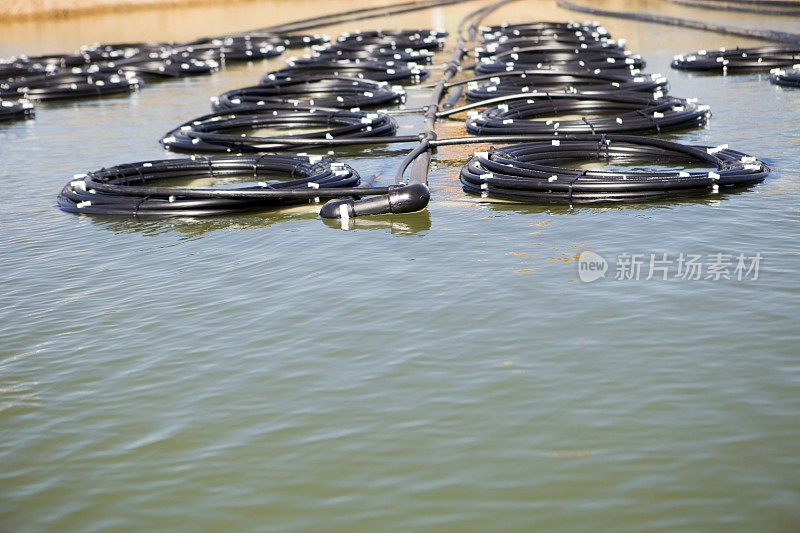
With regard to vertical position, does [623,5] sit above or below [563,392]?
above

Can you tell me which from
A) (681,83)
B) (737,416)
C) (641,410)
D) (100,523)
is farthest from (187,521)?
(681,83)

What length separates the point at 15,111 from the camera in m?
19.4

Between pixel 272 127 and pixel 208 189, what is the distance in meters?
6.70

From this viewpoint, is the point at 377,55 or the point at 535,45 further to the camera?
the point at 377,55

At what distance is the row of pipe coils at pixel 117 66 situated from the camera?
73.7 feet

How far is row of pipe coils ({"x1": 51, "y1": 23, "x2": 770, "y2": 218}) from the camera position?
1023 centimetres

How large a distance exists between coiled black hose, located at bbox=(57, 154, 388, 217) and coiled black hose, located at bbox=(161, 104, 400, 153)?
855mm

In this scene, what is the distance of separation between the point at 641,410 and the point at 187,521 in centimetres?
267

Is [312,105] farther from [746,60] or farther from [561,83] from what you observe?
[746,60]

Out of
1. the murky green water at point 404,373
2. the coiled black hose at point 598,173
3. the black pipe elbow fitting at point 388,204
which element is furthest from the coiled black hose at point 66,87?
the black pipe elbow fitting at point 388,204

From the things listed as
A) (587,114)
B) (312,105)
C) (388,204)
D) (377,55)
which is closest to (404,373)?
(388,204)

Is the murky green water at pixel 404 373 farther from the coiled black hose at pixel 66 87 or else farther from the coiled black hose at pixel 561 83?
the coiled black hose at pixel 66 87

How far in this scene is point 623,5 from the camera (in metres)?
43.8

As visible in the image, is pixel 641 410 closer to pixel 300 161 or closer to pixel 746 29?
pixel 300 161
